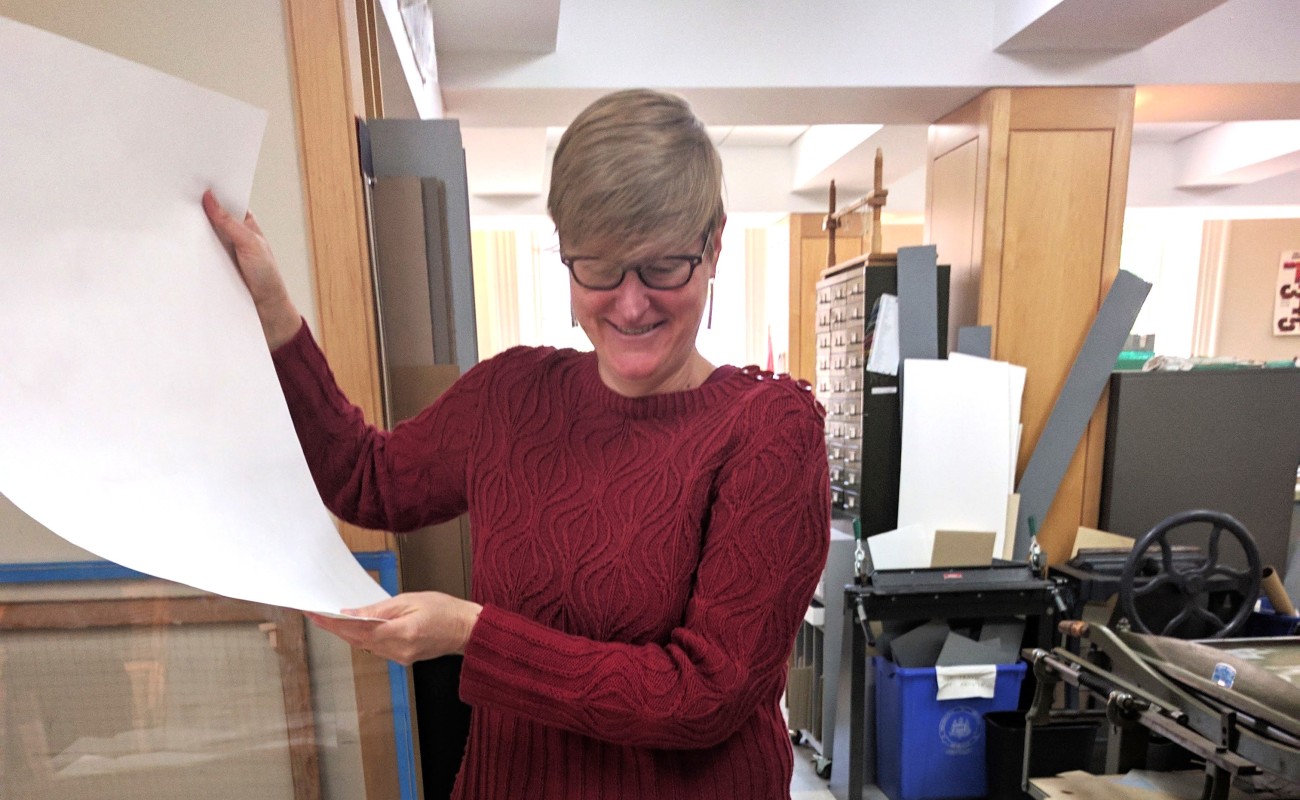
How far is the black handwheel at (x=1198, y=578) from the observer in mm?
1601

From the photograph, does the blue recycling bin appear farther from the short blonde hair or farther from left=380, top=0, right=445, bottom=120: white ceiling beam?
left=380, top=0, right=445, bottom=120: white ceiling beam

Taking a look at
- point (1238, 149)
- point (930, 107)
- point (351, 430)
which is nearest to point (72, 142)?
point (351, 430)

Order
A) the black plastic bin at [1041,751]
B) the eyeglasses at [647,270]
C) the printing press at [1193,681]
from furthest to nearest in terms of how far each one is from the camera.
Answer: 1. the black plastic bin at [1041,751]
2. the printing press at [1193,681]
3. the eyeglasses at [647,270]

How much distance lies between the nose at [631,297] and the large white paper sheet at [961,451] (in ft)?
6.06

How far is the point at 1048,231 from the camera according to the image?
2289 mm

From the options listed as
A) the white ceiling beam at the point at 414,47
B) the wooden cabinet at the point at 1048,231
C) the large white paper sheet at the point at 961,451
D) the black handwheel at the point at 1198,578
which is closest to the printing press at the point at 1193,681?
the black handwheel at the point at 1198,578

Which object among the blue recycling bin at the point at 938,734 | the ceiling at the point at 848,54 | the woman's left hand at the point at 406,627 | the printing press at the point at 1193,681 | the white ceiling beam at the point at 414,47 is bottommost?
the blue recycling bin at the point at 938,734

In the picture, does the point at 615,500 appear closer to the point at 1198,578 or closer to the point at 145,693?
the point at 145,693

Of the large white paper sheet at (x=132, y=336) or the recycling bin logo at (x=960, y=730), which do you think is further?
the recycling bin logo at (x=960, y=730)

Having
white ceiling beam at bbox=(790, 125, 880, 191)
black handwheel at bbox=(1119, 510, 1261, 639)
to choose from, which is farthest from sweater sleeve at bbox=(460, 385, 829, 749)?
white ceiling beam at bbox=(790, 125, 880, 191)

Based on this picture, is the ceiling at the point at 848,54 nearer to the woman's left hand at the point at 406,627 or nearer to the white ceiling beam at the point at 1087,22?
the white ceiling beam at the point at 1087,22

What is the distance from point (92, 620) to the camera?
29.5 inches

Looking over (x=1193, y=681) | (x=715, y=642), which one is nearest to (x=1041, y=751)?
(x=1193, y=681)

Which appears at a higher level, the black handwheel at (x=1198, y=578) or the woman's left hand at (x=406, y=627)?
the woman's left hand at (x=406, y=627)
